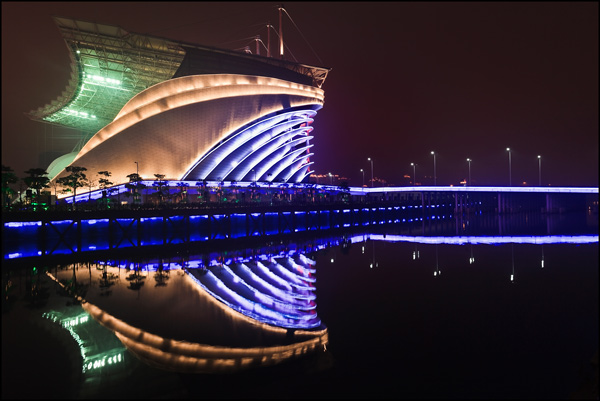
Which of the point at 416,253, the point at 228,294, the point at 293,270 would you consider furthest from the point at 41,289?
the point at 416,253

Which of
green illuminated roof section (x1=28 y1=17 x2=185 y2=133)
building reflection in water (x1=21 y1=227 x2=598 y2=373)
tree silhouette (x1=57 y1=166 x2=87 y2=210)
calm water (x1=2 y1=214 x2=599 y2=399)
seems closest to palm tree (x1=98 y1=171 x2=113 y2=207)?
tree silhouette (x1=57 y1=166 x2=87 y2=210)

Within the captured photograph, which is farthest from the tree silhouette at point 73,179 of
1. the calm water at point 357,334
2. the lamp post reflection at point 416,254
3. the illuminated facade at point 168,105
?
the lamp post reflection at point 416,254

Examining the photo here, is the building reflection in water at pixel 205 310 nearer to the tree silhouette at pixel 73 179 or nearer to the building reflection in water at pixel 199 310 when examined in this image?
the building reflection in water at pixel 199 310

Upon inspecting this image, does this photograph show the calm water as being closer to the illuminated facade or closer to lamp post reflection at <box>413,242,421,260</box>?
lamp post reflection at <box>413,242,421,260</box>

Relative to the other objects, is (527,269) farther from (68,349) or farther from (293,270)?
(68,349)

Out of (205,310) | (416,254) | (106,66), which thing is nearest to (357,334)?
(205,310)

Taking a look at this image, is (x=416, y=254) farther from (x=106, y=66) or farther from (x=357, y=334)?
(x=106, y=66)
